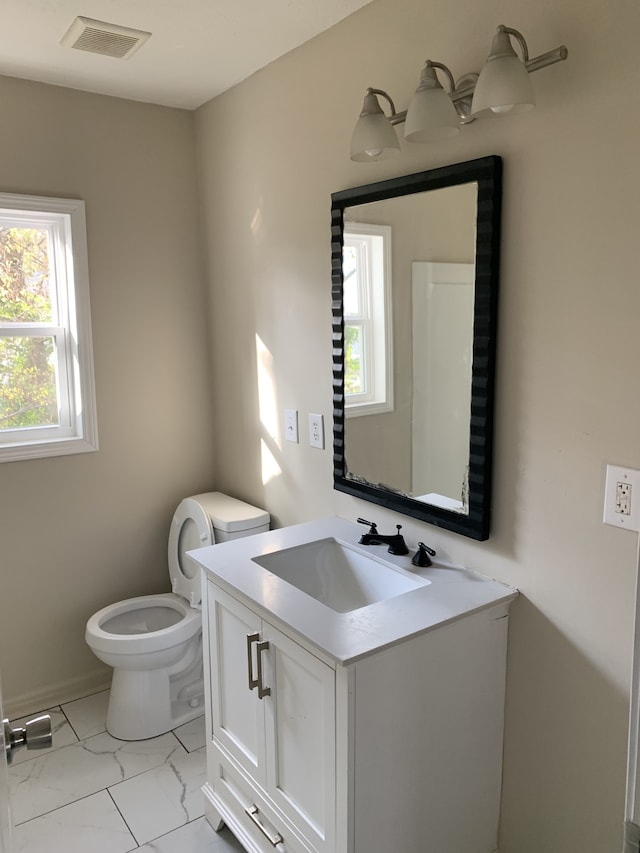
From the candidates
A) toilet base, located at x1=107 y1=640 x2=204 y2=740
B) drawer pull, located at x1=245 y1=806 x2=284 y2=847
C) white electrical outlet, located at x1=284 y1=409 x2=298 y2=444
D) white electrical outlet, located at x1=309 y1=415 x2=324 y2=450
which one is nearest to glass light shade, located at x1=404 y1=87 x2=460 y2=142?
white electrical outlet, located at x1=309 y1=415 x2=324 y2=450

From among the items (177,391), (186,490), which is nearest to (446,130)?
(177,391)

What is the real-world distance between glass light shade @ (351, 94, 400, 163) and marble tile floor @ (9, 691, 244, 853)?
6.74ft

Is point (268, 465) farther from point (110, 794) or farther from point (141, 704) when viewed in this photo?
point (110, 794)

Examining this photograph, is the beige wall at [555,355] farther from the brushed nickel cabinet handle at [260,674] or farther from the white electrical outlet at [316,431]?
the brushed nickel cabinet handle at [260,674]

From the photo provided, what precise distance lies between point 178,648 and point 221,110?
2119mm

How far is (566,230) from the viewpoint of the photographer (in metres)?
1.50

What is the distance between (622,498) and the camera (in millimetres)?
1450

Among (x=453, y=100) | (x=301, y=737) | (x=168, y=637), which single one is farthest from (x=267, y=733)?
(x=453, y=100)

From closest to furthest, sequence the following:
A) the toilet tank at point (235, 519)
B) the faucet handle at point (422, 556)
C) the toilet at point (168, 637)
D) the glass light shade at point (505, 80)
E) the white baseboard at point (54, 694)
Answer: the glass light shade at point (505, 80) < the faucet handle at point (422, 556) < the toilet at point (168, 637) < the toilet tank at point (235, 519) < the white baseboard at point (54, 694)

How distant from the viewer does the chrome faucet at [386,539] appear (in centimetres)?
195

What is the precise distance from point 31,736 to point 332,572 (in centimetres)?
116

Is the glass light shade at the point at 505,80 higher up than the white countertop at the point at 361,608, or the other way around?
the glass light shade at the point at 505,80

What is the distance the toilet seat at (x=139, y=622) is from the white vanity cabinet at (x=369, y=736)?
0.64 meters

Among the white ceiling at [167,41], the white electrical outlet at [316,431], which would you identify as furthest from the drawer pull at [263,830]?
the white ceiling at [167,41]
